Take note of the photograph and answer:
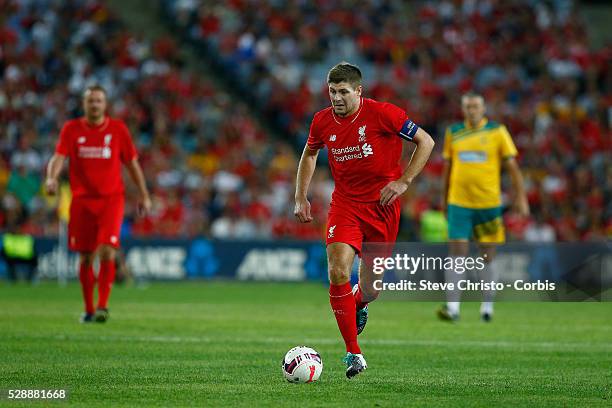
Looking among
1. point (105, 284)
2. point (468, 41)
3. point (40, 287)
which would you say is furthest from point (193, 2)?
point (105, 284)

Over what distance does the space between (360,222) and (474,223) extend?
6.09 metres

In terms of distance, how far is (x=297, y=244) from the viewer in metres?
26.1

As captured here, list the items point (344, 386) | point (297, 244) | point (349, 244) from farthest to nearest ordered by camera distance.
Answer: point (297, 244) → point (349, 244) → point (344, 386)

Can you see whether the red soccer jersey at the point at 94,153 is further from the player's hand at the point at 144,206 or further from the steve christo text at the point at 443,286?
the steve christo text at the point at 443,286

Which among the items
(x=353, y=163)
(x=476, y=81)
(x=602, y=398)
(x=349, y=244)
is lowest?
(x=602, y=398)

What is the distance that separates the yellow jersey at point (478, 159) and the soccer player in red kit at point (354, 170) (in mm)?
5535

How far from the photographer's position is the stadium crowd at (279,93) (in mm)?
27203

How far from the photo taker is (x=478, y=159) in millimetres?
15422

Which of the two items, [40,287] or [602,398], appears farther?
[40,287]

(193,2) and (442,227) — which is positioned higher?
(193,2)

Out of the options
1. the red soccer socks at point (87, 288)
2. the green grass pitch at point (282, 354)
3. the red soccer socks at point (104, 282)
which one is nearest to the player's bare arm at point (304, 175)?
the green grass pitch at point (282, 354)

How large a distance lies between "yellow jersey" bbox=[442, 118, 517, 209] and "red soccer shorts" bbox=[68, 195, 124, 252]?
4.38 metres

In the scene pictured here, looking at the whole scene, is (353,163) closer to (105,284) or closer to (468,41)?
(105,284)

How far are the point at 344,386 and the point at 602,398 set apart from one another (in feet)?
6.05
